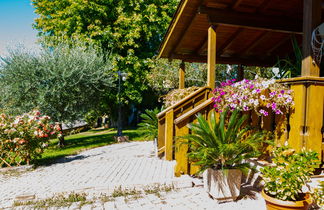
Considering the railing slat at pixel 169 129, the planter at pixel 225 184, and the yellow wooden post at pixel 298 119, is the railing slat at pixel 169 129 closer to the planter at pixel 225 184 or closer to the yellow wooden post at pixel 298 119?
the planter at pixel 225 184

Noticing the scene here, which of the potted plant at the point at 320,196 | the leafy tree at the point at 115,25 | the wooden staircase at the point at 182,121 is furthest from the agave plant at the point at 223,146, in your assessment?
the leafy tree at the point at 115,25

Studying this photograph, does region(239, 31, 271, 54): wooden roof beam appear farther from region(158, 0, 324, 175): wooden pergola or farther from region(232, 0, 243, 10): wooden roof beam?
region(232, 0, 243, 10): wooden roof beam

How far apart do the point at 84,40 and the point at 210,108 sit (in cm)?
1034

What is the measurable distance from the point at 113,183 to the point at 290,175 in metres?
2.87

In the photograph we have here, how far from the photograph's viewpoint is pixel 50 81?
1024 cm

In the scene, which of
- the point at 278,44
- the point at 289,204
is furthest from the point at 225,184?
the point at 278,44

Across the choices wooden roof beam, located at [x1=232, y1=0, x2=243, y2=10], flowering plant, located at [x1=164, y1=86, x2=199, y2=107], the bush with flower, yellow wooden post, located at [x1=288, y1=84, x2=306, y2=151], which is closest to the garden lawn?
the bush with flower

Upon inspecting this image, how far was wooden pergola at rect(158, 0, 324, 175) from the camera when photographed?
3002mm

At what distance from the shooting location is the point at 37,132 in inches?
245

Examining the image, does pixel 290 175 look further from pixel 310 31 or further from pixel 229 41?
pixel 229 41

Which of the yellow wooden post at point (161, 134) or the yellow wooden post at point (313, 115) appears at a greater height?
the yellow wooden post at point (313, 115)

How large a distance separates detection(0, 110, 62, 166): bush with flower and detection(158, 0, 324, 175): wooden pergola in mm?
3567

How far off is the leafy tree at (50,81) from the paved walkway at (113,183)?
462cm

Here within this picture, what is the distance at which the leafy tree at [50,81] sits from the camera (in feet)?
32.7
